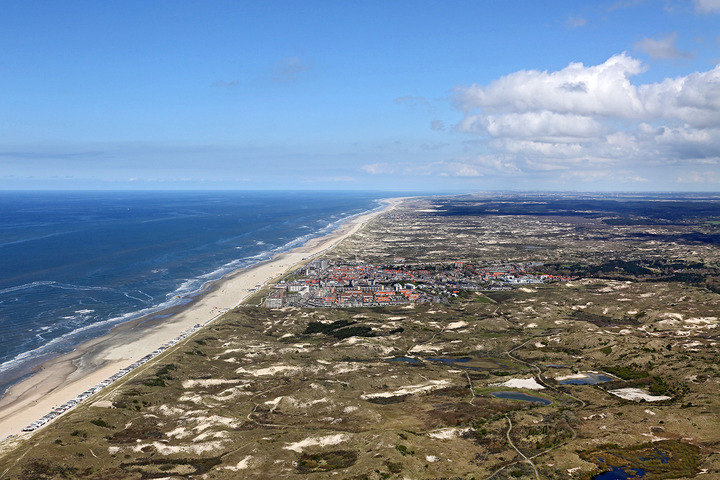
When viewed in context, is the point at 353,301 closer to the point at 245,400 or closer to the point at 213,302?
the point at 213,302

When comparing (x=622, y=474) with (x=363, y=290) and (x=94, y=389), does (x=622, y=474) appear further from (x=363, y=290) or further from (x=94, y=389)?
(x=363, y=290)

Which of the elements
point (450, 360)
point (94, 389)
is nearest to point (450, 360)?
point (450, 360)

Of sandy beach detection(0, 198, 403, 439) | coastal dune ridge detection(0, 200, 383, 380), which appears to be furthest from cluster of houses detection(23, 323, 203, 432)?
coastal dune ridge detection(0, 200, 383, 380)

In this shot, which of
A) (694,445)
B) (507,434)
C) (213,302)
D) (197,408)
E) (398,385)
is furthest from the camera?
(213,302)

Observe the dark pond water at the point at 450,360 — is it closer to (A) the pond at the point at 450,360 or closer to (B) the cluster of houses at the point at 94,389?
(A) the pond at the point at 450,360

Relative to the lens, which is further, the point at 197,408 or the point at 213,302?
the point at 213,302

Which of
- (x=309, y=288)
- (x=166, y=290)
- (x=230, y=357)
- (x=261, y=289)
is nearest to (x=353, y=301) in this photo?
(x=309, y=288)
